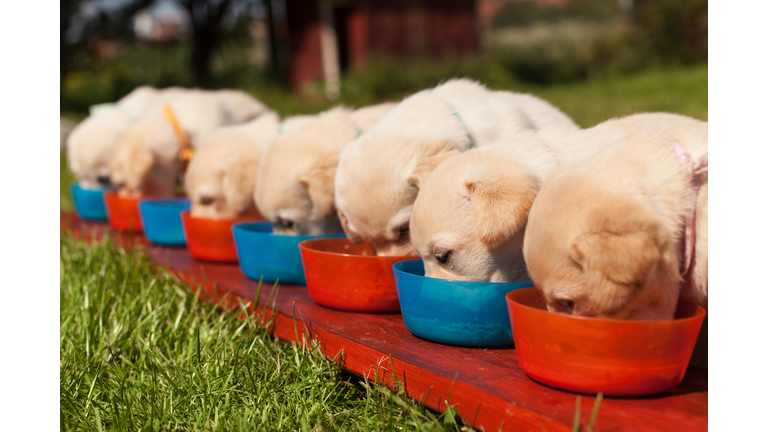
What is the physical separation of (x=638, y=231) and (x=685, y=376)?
567 millimetres

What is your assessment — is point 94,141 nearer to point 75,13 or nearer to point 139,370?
point 139,370

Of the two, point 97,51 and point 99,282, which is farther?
point 97,51

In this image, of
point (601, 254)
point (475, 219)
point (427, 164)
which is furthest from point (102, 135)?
point (601, 254)

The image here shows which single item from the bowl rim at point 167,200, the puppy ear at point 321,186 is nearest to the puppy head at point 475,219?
the puppy ear at point 321,186

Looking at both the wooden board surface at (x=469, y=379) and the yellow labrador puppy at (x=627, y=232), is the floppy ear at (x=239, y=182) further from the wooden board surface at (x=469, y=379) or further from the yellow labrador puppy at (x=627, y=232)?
the yellow labrador puppy at (x=627, y=232)

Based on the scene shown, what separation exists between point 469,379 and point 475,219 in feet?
1.77

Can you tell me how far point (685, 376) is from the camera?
81.4 inches

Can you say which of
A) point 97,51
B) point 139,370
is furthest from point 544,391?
point 97,51

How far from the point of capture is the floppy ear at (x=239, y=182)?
163 inches

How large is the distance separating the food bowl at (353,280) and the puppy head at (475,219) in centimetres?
32

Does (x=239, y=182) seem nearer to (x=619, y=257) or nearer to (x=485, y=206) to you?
(x=485, y=206)

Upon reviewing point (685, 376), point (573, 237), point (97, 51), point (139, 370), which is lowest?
point (139, 370)

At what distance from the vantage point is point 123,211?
519cm

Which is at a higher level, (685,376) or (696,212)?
(696,212)
